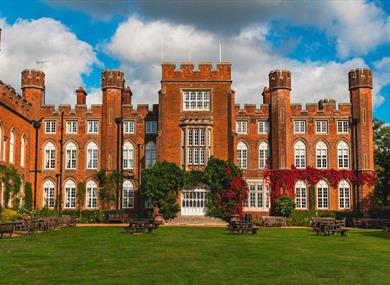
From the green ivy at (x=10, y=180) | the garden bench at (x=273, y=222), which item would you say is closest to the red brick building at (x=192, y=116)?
the green ivy at (x=10, y=180)

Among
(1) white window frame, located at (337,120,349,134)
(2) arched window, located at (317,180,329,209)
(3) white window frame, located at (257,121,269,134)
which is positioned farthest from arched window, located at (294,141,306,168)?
(1) white window frame, located at (337,120,349,134)

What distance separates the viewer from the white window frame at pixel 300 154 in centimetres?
4484

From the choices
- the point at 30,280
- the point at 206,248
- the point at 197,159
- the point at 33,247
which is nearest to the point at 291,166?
the point at 197,159

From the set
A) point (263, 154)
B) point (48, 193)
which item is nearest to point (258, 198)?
point (263, 154)

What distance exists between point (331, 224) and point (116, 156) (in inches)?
898

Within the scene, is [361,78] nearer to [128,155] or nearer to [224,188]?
[224,188]

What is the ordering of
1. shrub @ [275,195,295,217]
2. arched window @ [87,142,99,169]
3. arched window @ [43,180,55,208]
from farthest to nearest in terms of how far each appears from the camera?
arched window @ [87,142,99,169]
arched window @ [43,180,55,208]
shrub @ [275,195,295,217]

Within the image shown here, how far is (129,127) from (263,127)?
1252 cm

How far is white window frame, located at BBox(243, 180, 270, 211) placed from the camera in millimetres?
43625

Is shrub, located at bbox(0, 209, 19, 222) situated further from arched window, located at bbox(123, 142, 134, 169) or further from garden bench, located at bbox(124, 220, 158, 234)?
arched window, located at bbox(123, 142, 134, 169)

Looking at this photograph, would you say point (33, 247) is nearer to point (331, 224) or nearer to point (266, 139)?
point (331, 224)

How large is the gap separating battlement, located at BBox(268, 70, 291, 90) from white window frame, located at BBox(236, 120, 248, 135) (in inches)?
162

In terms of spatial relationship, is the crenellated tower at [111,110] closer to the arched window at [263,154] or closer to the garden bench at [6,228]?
the arched window at [263,154]

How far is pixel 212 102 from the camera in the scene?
4238cm
